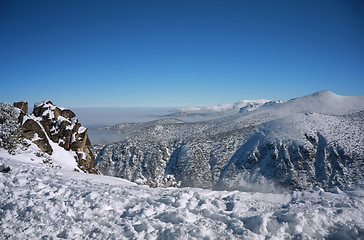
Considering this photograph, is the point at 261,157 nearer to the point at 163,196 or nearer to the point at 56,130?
the point at 56,130

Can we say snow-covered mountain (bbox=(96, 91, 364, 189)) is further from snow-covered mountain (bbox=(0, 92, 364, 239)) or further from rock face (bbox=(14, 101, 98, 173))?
rock face (bbox=(14, 101, 98, 173))

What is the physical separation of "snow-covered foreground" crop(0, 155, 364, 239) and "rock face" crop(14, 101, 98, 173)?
497 inches

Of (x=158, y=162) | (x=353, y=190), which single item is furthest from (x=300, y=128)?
(x=353, y=190)

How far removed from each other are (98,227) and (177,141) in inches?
2081

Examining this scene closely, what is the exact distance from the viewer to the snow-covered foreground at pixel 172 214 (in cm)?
554

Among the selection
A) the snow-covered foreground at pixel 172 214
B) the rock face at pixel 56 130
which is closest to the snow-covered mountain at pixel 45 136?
the rock face at pixel 56 130

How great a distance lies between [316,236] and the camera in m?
5.34

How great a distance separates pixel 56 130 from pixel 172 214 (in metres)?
21.7

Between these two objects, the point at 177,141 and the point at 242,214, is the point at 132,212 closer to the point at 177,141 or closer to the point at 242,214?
the point at 242,214

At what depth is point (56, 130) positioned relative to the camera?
22.6 m

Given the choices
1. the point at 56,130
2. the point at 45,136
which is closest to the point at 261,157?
the point at 56,130

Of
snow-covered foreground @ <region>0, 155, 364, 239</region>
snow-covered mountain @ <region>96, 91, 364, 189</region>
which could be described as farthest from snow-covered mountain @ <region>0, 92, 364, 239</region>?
snow-covered mountain @ <region>96, 91, 364, 189</region>

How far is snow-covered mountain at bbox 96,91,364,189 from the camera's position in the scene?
4175 cm

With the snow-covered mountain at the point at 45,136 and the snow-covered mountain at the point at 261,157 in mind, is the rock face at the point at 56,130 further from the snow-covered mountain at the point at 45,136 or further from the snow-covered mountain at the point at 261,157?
the snow-covered mountain at the point at 261,157
